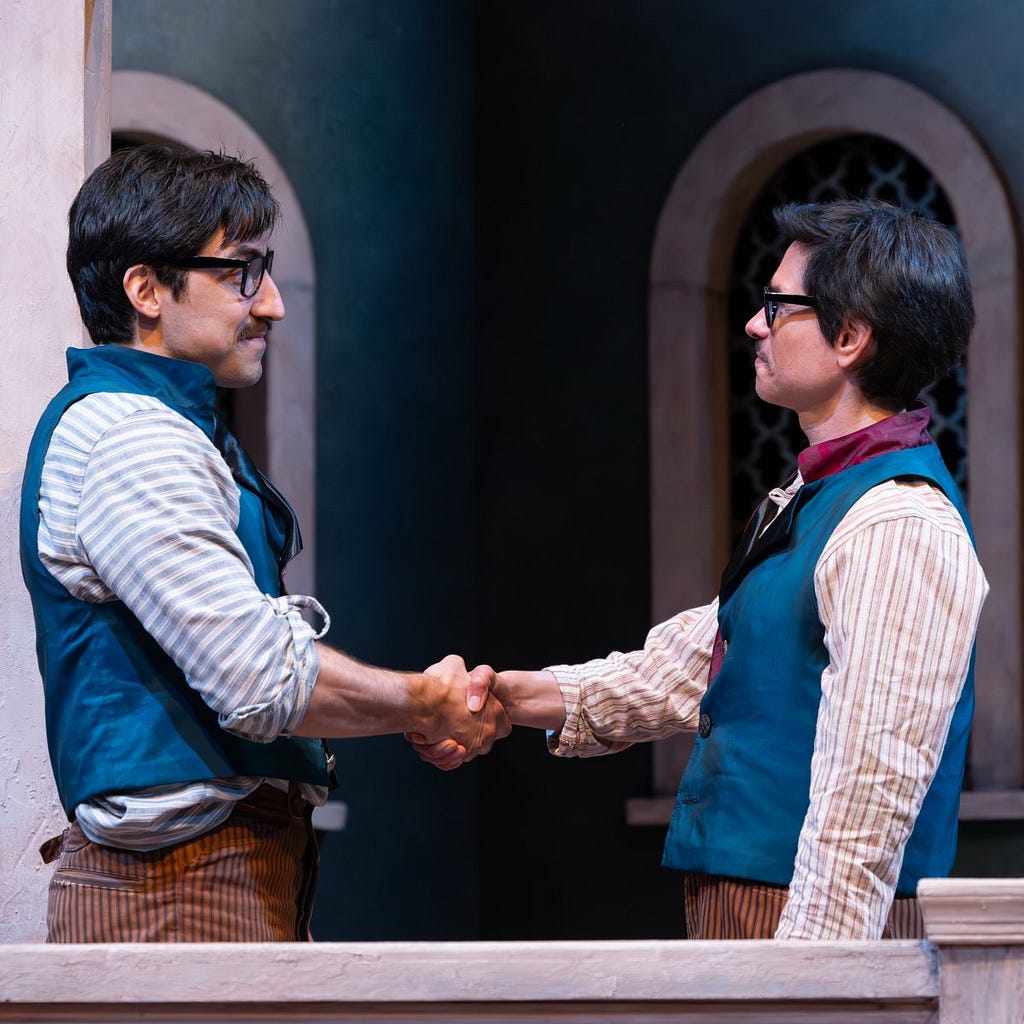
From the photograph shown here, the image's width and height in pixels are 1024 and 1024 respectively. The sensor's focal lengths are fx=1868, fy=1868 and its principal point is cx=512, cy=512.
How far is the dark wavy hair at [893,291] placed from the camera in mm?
2627

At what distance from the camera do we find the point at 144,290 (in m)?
2.60

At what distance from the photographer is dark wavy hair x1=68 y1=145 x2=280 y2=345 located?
2584mm

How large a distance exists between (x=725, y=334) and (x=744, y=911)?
14.4 ft

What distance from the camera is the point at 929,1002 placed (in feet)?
6.60

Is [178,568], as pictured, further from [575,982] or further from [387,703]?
[575,982]

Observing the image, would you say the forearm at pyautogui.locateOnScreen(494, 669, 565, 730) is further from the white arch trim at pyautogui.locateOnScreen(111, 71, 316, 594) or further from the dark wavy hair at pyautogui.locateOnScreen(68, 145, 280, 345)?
the white arch trim at pyautogui.locateOnScreen(111, 71, 316, 594)

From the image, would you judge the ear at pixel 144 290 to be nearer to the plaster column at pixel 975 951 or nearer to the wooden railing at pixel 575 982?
the wooden railing at pixel 575 982

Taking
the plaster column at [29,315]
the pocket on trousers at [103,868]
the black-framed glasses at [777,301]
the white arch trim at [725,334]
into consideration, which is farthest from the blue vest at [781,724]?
the white arch trim at [725,334]

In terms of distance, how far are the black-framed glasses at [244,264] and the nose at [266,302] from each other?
11mm

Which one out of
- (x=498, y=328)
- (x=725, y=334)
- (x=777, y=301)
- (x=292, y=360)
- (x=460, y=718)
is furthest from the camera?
(x=498, y=328)

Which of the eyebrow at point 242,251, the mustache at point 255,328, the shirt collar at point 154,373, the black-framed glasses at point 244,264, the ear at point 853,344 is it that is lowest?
the shirt collar at point 154,373

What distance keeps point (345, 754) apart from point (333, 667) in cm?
374

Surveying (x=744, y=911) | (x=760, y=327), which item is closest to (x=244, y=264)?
(x=760, y=327)

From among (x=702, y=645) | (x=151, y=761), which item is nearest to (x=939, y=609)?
(x=702, y=645)
